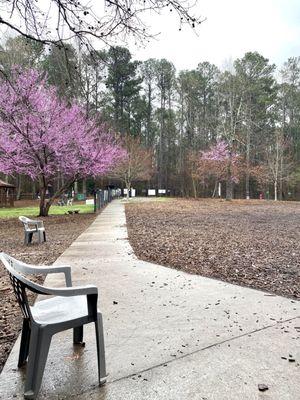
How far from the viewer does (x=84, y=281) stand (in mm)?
5496

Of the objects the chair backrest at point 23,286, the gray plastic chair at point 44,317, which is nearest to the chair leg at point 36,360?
the gray plastic chair at point 44,317

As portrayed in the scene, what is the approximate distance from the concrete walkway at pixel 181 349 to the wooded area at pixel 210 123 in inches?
1410

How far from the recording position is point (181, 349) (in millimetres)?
3188

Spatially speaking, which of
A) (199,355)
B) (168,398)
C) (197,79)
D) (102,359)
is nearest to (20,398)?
(102,359)

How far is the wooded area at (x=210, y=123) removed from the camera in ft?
139

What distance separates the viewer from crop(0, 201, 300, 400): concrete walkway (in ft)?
8.44

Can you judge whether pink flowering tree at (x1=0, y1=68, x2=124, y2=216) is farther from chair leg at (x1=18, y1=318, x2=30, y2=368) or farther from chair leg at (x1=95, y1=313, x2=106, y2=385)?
chair leg at (x1=95, y1=313, x2=106, y2=385)

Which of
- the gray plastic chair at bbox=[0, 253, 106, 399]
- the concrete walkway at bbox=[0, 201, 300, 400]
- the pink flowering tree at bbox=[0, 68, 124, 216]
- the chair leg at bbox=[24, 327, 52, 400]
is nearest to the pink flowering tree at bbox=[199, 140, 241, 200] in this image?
the pink flowering tree at bbox=[0, 68, 124, 216]

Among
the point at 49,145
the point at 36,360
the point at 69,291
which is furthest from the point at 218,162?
the point at 36,360

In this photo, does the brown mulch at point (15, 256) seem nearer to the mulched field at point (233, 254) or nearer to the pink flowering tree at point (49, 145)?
the mulched field at point (233, 254)

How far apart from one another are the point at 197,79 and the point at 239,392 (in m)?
52.6

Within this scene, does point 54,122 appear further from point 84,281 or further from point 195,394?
point 195,394

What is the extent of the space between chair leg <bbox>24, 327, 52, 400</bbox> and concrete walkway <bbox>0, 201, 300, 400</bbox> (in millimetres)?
87

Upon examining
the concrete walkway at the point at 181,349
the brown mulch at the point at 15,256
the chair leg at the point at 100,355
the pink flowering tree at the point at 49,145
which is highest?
the pink flowering tree at the point at 49,145
